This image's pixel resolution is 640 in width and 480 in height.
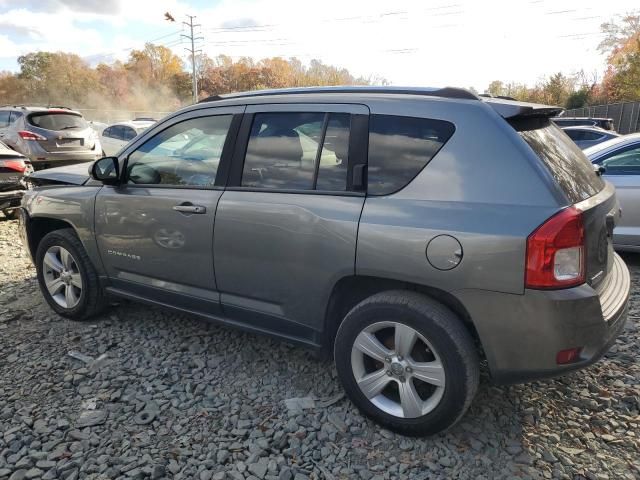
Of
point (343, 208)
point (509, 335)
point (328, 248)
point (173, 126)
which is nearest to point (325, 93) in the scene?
point (343, 208)

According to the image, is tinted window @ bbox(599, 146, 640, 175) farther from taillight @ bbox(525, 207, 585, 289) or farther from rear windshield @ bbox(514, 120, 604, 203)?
taillight @ bbox(525, 207, 585, 289)

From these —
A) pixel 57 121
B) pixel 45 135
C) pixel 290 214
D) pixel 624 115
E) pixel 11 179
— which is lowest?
pixel 11 179

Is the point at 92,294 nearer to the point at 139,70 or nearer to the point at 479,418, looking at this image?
the point at 479,418

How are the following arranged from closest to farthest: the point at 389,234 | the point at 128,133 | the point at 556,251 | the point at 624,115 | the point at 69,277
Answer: the point at 556,251, the point at 389,234, the point at 69,277, the point at 128,133, the point at 624,115

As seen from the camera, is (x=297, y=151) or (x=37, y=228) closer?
(x=297, y=151)

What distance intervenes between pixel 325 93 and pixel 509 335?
1.70m

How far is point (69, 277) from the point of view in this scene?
3904 mm

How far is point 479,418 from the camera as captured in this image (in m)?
2.70

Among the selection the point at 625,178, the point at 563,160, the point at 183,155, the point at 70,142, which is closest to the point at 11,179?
the point at 70,142

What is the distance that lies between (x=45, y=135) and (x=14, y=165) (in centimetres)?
375

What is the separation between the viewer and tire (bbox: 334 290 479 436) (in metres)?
2.29

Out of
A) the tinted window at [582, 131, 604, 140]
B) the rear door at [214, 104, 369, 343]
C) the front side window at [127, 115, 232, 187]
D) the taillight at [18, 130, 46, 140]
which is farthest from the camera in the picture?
the tinted window at [582, 131, 604, 140]

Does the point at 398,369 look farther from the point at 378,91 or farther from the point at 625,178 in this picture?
the point at 625,178

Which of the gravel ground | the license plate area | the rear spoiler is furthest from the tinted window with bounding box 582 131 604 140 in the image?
the license plate area
